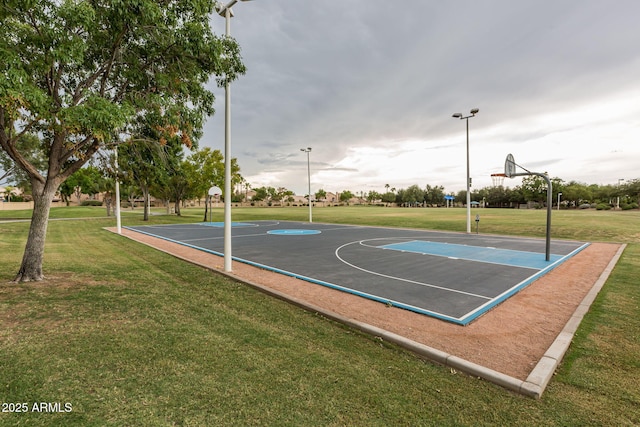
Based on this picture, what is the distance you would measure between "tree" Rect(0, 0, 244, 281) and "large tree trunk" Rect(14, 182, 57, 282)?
0.9 inches

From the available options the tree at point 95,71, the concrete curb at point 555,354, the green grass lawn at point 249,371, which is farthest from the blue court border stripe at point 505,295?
the tree at point 95,71

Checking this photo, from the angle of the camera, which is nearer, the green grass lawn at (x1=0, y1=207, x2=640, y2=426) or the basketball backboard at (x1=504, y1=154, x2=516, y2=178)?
the green grass lawn at (x1=0, y1=207, x2=640, y2=426)

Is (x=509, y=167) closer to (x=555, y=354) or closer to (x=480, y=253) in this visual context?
(x=480, y=253)

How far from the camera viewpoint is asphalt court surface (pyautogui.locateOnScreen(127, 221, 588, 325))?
7.03 metres

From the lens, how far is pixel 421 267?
1043 centimetres

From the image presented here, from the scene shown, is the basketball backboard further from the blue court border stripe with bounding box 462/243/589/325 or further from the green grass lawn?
the green grass lawn

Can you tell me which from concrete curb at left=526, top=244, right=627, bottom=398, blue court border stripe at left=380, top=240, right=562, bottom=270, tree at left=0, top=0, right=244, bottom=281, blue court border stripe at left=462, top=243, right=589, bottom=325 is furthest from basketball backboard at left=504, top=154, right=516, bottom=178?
Result: tree at left=0, top=0, right=244, bottom=281

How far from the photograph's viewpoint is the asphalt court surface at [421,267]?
277 inches

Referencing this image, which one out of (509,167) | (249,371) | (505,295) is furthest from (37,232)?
(509,167)

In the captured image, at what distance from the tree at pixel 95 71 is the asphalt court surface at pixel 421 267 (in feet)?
19.6

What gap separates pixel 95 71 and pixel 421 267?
1149 centimetres

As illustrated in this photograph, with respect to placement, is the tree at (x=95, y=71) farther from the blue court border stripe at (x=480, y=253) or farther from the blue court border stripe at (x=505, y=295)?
the blue court border stripe at (x=480, y=253)

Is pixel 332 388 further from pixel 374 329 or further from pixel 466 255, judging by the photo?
pixel 466 255

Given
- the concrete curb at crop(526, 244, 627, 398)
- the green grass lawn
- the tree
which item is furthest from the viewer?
the tree
